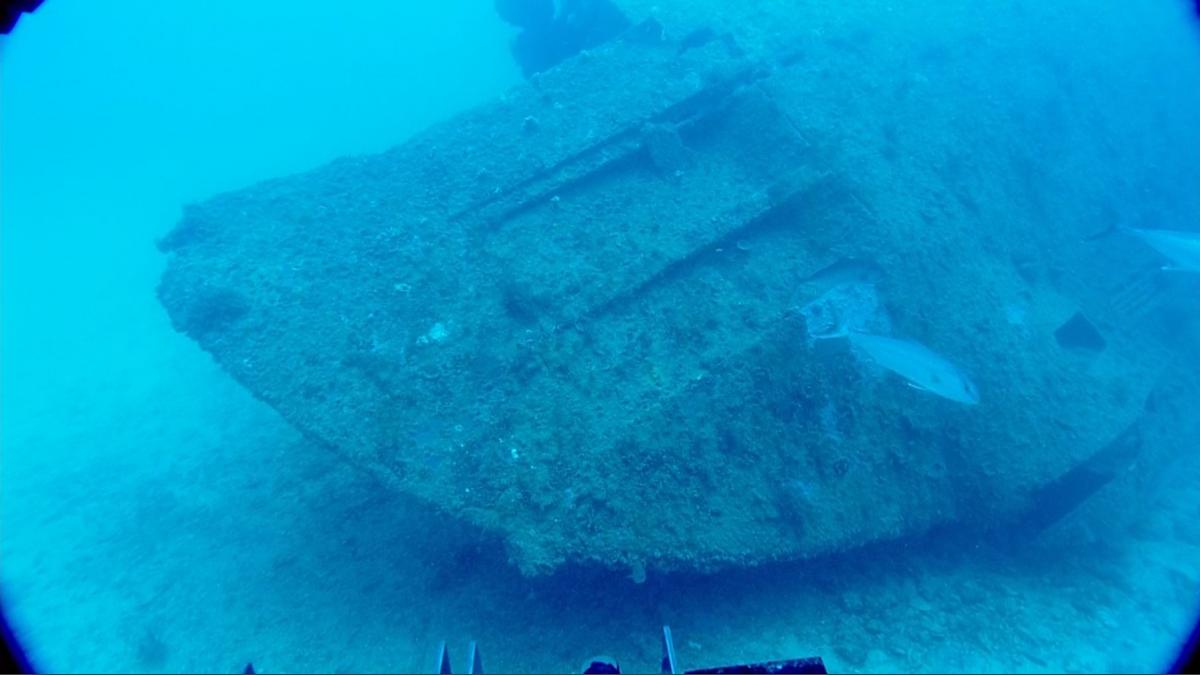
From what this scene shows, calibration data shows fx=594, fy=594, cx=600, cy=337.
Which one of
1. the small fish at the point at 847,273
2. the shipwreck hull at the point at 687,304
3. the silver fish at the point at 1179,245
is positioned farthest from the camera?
the silver fish at the point at 1179,245

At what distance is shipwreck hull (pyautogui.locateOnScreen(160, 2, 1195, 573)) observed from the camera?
162 inches

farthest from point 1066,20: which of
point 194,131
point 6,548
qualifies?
point 194,131

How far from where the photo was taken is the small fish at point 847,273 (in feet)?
17.4

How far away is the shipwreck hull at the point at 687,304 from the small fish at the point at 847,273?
0.09 metres

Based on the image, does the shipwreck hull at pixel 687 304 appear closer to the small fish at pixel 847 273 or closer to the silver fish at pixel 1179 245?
the small fish at pixel 847 273

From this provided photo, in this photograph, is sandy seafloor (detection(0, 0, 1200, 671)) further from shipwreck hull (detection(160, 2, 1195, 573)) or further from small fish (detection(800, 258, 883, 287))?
small fish (detection(800, 258, 883, 287))

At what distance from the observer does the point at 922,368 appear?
12.5 feet

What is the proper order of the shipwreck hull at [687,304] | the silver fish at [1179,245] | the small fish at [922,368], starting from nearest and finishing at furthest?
the small fish at [922,368] → the shipwreck hull at [687,304] → the silver fish at [1179,245]

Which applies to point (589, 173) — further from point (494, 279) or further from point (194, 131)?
point (194, 131)

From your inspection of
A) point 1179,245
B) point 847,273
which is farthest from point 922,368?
point 1179,245

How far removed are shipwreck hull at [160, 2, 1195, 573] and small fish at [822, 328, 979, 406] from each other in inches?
21.7

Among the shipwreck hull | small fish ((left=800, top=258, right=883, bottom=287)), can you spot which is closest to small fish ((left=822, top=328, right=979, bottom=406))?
the shipwreck hull

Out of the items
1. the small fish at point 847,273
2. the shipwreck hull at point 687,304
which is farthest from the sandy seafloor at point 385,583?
the small fish at point 847,273

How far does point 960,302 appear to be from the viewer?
5309 mm
